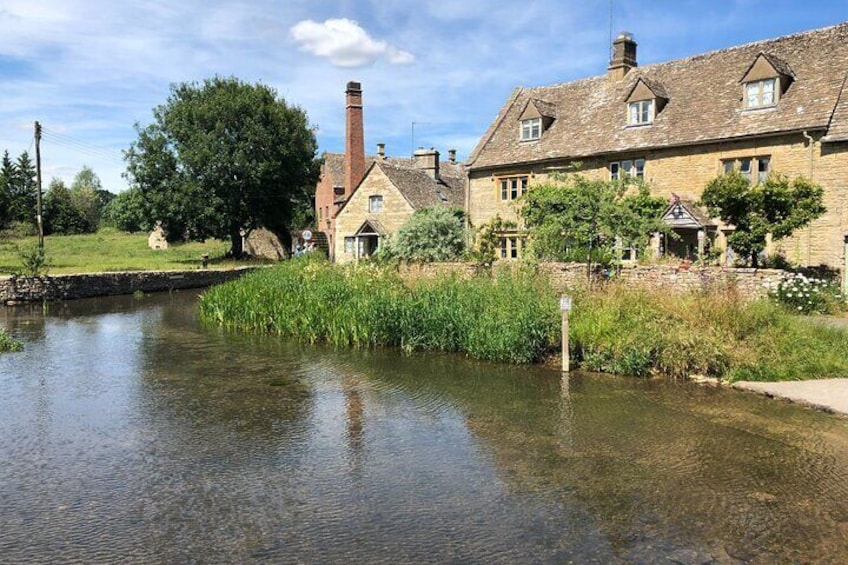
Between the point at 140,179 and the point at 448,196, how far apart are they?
22.4 metres

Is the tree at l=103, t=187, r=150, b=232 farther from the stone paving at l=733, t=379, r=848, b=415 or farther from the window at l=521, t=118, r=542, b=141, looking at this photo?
the stone paving at l=733, t=379, r=848, b=415

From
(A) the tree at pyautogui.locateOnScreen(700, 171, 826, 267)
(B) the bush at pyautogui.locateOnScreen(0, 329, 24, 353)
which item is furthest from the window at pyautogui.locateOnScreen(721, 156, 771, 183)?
(B) the bush at pyautogui.locateOnScreen(0, 329, 24, 353)

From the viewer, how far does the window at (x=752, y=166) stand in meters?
25.4

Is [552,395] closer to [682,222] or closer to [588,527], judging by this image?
[588,527]

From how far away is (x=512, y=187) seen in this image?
33844 millimetres

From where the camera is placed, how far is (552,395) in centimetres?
1272

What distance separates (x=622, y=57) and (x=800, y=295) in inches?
765

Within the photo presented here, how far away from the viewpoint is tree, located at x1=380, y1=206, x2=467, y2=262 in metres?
29.6

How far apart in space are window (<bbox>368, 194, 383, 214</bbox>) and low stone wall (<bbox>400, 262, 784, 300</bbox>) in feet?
60.4

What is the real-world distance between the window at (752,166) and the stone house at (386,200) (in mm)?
16737

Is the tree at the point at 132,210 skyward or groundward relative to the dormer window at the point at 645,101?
groundward

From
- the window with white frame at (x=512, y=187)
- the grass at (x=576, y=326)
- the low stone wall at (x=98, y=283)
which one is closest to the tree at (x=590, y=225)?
the grass at (x=576, y=326)

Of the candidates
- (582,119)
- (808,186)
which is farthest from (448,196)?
(808,186)

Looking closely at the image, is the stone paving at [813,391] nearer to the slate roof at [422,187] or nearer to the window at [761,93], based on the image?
the window at [761,93]
